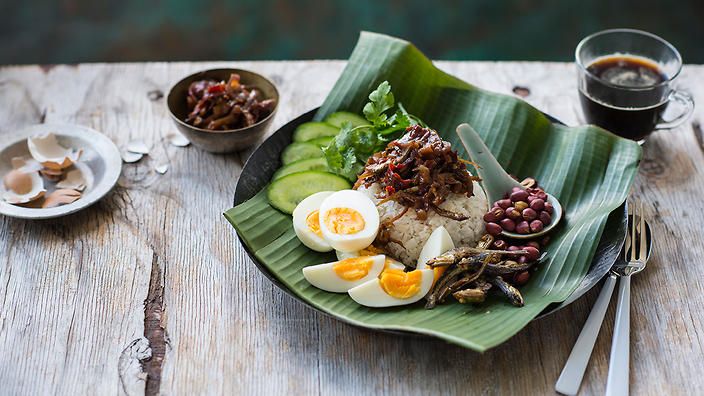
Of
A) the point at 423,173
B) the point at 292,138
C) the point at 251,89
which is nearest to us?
the point at 423,173

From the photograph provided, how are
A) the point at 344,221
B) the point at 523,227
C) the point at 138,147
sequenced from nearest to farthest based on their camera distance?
the point at 344,221
the point at 523,227
the point at 138,147

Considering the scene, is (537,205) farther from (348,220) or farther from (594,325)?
(348,220)


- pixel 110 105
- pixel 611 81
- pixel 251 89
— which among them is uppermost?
pixel 611 81

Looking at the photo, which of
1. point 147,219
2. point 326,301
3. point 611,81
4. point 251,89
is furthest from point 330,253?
point 611,81

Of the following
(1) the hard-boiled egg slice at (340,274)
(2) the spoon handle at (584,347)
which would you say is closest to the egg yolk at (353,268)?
(1) the hard-boiled egg slice at (340,274)

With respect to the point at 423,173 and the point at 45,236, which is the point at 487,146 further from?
the point at 45,236

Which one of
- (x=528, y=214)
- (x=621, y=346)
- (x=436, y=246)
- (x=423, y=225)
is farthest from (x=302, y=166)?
(x=621, y=346)

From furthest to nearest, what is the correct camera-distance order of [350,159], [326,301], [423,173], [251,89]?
[251,89], [350,159], [423,173], [326,301]

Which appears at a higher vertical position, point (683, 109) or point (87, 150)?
point (683, 109)
